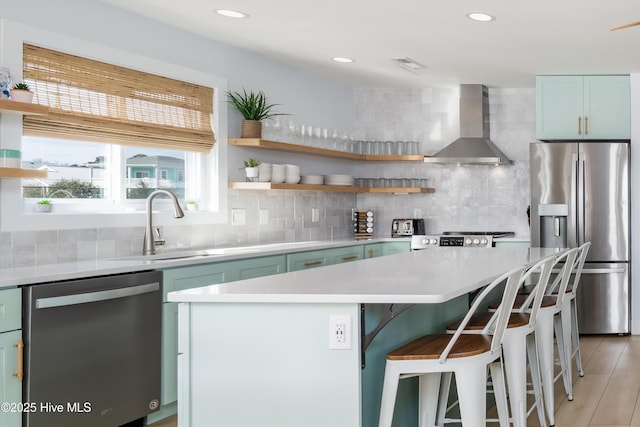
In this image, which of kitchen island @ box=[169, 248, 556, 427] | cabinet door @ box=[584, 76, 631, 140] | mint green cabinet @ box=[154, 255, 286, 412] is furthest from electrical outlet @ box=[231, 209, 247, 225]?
cabinet door @ box=[584, 76, 631, 140]

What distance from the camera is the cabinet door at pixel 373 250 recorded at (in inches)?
251

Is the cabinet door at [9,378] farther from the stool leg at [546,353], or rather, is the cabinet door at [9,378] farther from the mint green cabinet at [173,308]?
the stool leg at [546,353]

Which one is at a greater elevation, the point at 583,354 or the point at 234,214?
the point at 234,214

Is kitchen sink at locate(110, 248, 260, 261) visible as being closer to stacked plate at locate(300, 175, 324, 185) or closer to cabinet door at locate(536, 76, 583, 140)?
stacked plate at locate(300, 175, 324, 185)

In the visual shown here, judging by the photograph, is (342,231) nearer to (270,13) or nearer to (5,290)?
(270,13)

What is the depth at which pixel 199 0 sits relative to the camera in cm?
415

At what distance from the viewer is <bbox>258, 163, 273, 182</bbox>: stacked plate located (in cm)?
538

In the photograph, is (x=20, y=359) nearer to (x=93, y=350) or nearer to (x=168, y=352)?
(x=93, y=350)

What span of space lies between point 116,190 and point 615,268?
4386 millimetres

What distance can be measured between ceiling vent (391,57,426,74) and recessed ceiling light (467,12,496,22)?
1280mm

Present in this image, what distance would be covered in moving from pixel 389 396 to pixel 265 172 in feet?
10.5

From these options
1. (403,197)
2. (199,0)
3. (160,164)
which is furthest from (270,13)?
(403,197)

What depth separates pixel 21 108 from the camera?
345 cm

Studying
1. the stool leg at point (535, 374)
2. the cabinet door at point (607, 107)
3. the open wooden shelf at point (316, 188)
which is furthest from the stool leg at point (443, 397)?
the cabinet door at point (607, 107)
